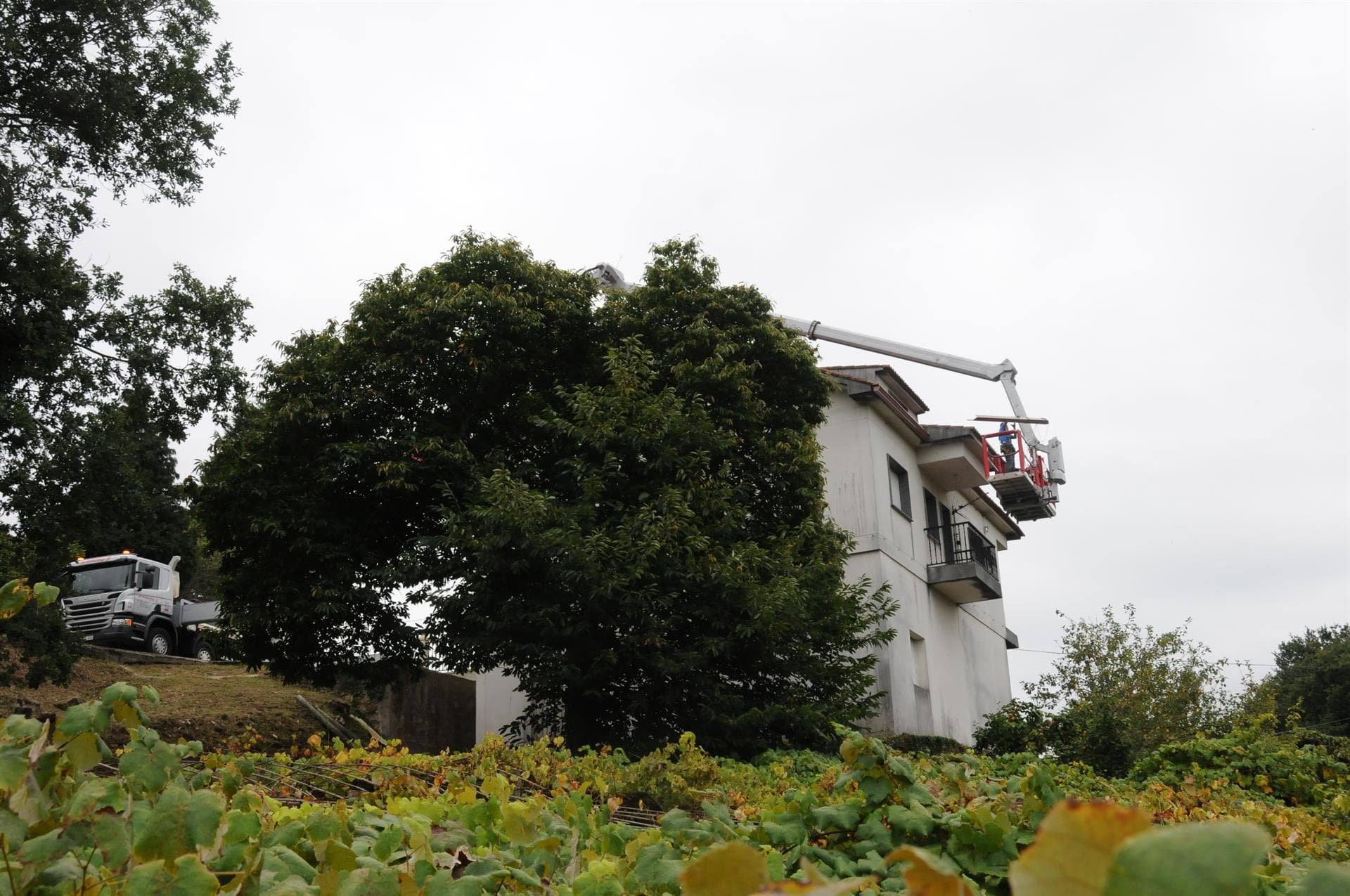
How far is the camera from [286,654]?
52.9 feet

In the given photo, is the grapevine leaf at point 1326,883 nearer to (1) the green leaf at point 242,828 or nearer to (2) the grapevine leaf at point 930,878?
(2) the grapevine leaf at point 930,878

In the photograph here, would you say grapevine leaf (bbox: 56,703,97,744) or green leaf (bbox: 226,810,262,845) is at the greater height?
grapevine leaf (bbox: 56,703,97,744)

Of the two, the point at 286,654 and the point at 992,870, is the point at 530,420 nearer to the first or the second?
the point at 286,654

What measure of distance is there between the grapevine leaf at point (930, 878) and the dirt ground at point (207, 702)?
39.2 ft

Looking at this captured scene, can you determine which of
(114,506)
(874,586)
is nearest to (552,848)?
(114,506)

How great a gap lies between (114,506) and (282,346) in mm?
3732

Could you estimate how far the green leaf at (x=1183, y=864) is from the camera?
48cm

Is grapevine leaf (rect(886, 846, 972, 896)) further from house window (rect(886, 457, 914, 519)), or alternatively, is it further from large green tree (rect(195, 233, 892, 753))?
house window (rect(886, 457, 914, 519))


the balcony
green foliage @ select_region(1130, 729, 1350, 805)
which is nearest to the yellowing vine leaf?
green foliage @ select_region(1130, 729, 1350, 805)

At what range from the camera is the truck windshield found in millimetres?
25812

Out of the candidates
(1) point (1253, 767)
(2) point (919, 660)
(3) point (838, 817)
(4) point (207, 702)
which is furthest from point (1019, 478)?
(3) point (838, 817)

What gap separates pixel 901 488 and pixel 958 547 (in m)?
2.71

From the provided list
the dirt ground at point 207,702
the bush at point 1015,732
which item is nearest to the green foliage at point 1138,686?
the bush at point 1015,732

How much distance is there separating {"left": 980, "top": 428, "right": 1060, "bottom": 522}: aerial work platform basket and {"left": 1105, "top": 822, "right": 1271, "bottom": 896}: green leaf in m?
24.3
